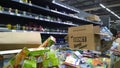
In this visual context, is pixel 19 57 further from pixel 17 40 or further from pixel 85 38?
pixel 85 38

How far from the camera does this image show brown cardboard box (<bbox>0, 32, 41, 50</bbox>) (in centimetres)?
114

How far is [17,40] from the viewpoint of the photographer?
120 cm

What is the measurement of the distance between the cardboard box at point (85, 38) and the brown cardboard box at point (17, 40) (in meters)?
1.20

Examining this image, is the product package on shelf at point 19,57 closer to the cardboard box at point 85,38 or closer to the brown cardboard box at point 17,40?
the brown cardboard box at point 17,40

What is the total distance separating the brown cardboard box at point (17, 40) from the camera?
1137 mm

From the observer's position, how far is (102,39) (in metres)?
2.68

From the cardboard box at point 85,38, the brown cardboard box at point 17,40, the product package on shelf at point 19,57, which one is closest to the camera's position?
the product package on shelf at point 19,57

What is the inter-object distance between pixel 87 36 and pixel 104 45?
0.40m

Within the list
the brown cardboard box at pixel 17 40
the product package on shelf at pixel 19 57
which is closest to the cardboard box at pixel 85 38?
the brown cardboard box at pixel 17 40

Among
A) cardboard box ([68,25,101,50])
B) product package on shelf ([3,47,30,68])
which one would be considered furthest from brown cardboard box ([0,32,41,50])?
cardboard box ([68,25,101,50])

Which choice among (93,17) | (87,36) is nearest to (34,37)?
(87,36)

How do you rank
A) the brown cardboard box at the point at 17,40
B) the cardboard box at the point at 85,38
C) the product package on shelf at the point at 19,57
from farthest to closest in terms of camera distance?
the cardboard box at the point at 85,38
the brown cardboard box at the point at 17,40
the product package on shelf at the point at 19,57

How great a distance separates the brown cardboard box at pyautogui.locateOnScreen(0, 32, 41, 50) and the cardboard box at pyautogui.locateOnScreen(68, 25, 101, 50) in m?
1.20

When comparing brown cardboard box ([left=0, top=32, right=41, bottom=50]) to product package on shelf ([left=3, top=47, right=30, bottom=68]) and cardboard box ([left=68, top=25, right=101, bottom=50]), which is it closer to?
product package on shelf ([left=3, top=47, right=30, bottom=68])
